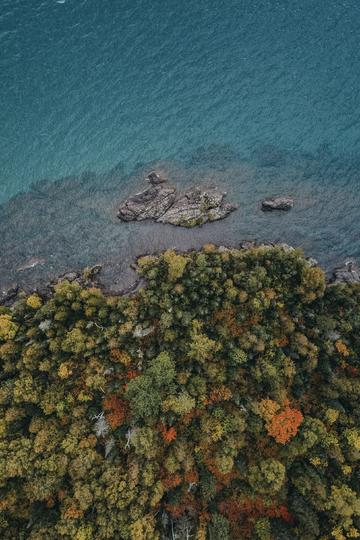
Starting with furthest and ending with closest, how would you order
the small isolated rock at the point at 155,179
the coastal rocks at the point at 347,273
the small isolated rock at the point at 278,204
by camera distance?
1. the small isolated rock at the point at 155,179
2. the small isolated rock at the point at 278,204
3. the coastal rocks at the point at 347,273

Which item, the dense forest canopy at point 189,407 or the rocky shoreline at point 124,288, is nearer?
the dense forest canopy at point 189,407

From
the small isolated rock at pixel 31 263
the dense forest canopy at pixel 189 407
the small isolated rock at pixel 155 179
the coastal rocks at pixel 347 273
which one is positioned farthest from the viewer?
the small isolated rock at pixel 155 179

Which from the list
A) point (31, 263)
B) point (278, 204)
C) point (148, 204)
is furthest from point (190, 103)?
point (31, 263)

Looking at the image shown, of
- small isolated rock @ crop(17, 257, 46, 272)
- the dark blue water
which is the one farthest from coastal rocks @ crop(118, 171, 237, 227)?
small isolated rock @ crop(17, 257, 46, 272)

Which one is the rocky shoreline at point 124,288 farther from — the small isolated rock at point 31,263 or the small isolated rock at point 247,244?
the small isolated rock at point 31,263

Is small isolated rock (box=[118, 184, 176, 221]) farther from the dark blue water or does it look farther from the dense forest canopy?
the dense forest canopy

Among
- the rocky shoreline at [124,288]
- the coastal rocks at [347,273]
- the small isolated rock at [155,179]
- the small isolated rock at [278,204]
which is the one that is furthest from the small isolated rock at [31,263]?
the coastal rocks at [347,273]

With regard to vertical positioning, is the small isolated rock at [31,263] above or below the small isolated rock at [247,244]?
above
